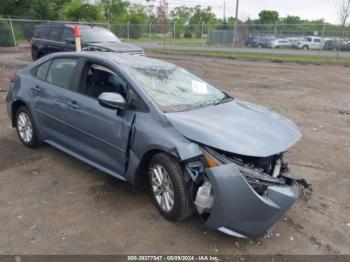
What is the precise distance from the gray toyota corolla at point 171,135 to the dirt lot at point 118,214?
245 millimetres

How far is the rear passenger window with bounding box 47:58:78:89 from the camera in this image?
420 cm

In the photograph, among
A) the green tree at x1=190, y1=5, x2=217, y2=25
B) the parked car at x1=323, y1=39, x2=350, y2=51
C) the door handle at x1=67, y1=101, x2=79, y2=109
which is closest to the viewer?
the door handle at x1=67, y1=101, x2=79, y2=109

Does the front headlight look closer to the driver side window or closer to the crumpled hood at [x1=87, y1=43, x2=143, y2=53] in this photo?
the driver side window

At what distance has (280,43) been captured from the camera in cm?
2388

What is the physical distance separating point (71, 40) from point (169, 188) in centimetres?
961

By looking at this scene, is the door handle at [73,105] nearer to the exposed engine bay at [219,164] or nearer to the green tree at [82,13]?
the exposed engine bay at [219,164]

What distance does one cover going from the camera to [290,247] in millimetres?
2938

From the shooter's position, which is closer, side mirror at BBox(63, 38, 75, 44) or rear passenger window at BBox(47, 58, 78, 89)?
rear passenger window at BBox(47, 58, 78, 89)

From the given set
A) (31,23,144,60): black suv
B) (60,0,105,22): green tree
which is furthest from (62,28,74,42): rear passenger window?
(60,0,105,22): green tree

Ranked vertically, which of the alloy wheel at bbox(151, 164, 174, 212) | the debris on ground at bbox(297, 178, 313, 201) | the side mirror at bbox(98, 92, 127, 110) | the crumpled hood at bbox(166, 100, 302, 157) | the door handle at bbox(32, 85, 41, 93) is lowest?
the debris on ground at bbox(297, 178, 313, 201)

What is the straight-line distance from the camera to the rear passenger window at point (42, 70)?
15.3 ft

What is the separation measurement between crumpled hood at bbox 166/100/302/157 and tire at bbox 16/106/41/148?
2642mm

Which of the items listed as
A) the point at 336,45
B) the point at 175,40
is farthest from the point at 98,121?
the point at 175,40

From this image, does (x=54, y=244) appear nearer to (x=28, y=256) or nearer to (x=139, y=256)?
(x=28, y=256)
